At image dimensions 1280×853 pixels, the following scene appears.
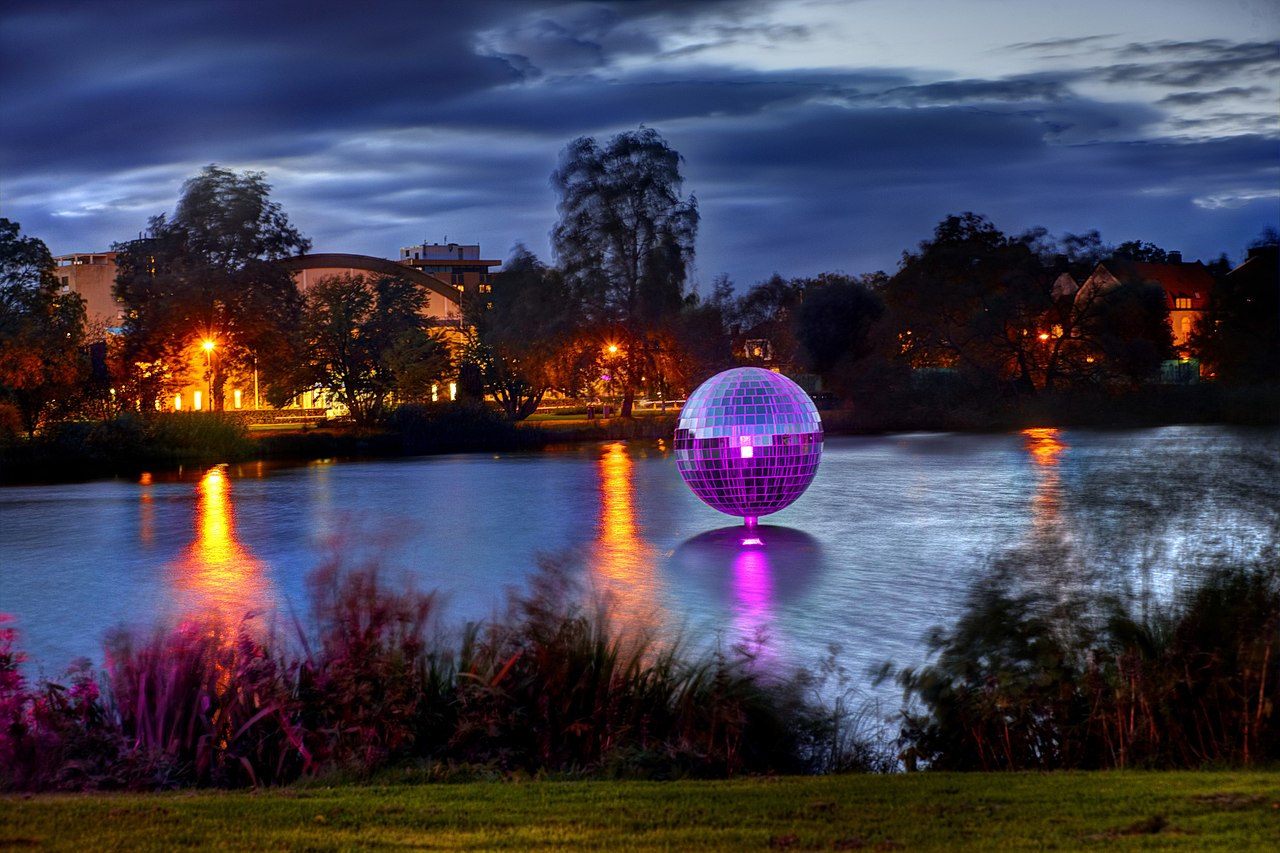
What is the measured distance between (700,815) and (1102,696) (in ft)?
9.39

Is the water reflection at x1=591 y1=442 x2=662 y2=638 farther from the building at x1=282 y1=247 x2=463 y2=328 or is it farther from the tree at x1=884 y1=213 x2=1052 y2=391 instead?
the building at x1=282 y1=247 x2=463 y2=328

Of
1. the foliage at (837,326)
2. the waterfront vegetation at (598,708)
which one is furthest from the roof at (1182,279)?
the waterfront vegetation at (598,708)

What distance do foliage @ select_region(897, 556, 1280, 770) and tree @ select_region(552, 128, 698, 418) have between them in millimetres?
56024

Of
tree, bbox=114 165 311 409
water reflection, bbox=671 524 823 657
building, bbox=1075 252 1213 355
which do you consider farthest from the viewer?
building, bbox=1075 252 1213 355

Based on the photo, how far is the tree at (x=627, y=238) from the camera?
63.9 metres

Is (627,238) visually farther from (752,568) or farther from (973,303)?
(752,568)

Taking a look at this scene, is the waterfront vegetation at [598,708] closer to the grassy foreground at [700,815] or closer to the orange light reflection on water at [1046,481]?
the grassy foreground at [700,815]

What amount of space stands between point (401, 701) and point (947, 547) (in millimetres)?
12301

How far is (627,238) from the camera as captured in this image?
212 feet

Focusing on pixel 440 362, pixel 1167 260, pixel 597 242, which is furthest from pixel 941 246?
pixel 1167 260

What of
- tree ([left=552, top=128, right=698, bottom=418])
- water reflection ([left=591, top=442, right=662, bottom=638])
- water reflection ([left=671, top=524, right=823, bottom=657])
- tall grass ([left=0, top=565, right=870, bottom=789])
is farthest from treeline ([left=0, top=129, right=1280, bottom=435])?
tall grass ([left=0, top=565, right=870, bottom=789])

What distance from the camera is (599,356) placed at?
6544 cm

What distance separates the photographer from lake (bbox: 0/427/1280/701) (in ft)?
36.1

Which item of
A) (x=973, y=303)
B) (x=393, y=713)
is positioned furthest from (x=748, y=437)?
Answer: (x=973, y=303)
